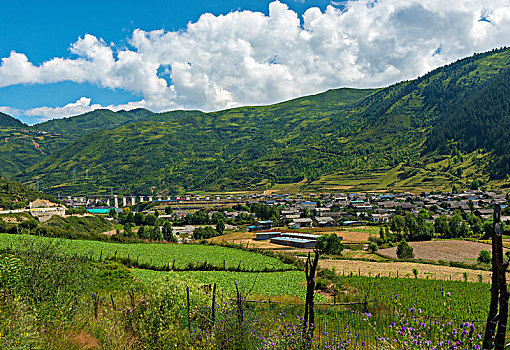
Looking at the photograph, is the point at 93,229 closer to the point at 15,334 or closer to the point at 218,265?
the point at 218,265

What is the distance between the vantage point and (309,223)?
9644 centimetres

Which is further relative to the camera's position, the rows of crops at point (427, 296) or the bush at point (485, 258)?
the bush at point (485, 258)

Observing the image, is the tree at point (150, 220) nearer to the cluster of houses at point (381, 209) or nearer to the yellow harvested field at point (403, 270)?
the cluster of houses at point (381, 209)

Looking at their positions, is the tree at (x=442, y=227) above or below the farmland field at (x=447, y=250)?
above

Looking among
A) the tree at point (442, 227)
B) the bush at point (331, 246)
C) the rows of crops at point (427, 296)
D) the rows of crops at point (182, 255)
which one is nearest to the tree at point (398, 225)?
the tree at point (442, 227)

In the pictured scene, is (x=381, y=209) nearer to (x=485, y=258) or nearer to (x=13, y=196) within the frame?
(x=485, y=258)

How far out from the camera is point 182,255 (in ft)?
127

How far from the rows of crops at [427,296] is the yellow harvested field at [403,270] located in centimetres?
418

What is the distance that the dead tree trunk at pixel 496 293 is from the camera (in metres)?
4.49

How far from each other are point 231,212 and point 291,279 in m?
89.8

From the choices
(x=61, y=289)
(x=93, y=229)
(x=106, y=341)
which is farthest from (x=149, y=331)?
(x=93, y=229)

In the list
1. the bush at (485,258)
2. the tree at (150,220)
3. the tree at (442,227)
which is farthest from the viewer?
the tree at (150,220)

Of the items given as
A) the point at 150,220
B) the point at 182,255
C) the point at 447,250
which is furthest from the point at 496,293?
the point at 150,220

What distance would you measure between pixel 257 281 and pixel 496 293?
23.5 m
